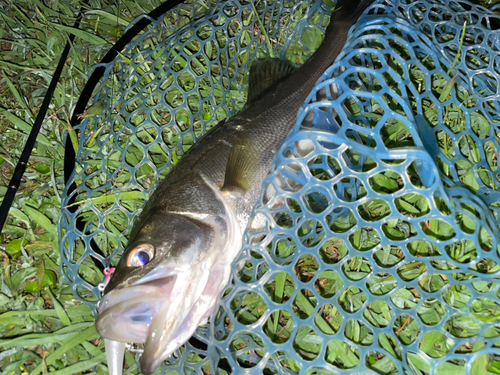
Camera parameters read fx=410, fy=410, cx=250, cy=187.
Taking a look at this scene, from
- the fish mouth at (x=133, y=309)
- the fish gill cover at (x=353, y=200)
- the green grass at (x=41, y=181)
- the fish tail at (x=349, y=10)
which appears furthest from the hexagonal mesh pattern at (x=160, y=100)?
the fish mouth at (x=133, y=309)

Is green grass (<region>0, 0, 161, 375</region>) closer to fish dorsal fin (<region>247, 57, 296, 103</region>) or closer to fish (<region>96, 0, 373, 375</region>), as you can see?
fish (<region>96, 0, 373, 375</region>)

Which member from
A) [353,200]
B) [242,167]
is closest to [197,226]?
[242,167]

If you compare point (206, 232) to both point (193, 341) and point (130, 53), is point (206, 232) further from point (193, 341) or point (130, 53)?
point (130, 53)

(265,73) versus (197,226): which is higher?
(265,73)

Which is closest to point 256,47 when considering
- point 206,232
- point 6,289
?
point 206,232

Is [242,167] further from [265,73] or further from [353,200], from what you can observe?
[265,73]

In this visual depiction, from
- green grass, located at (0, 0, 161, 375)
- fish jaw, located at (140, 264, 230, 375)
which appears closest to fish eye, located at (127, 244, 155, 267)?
fish jaw, located at (140, 264, 230, 375)

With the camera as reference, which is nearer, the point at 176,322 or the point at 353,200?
the point at 176,322
